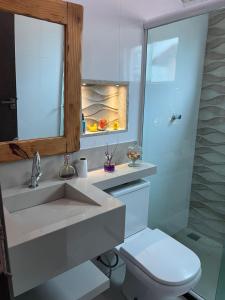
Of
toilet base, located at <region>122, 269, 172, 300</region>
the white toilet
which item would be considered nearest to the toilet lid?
the white toilet

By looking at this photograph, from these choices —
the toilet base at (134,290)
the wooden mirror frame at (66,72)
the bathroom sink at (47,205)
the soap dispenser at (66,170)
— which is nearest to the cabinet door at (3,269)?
the bathroom sink at (47,205)

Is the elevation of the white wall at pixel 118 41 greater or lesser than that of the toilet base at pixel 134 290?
greater

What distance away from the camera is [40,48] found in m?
1.38

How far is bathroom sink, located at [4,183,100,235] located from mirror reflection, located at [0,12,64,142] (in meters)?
0.32

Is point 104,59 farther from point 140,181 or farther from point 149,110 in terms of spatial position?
point 140,181

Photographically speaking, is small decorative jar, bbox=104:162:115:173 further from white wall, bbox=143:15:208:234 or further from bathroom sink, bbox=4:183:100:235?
white wall, bbox=143:15:208:234

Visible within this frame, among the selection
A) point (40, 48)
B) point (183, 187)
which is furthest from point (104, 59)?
point (183, 187)

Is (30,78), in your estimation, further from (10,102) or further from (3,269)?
(3,269)

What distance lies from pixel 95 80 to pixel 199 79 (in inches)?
45.6

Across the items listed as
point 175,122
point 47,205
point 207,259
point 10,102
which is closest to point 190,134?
point 175,122

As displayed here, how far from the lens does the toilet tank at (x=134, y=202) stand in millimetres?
1714

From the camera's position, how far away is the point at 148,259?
4.96 ft

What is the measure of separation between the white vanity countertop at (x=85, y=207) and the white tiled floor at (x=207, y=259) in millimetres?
963

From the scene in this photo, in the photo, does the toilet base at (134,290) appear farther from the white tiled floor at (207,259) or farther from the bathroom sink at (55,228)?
the bathroom sink at (55,228)
